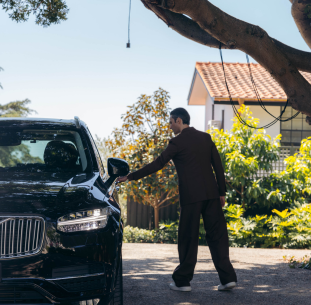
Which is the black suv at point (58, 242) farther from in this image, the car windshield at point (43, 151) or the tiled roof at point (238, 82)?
the tiled roof at point (238, 82)

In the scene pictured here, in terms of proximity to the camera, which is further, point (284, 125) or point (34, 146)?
point (284, 125)

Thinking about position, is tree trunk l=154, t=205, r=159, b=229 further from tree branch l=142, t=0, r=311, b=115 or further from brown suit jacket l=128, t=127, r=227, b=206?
brown suit jacket l=128, t=127, r=227, b=206

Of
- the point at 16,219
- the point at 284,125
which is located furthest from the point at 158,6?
the point at 284,125

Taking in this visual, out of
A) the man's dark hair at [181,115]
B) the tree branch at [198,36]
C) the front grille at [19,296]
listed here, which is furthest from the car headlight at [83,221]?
the tree branch at [198,36]

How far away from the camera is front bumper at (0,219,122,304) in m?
2.62

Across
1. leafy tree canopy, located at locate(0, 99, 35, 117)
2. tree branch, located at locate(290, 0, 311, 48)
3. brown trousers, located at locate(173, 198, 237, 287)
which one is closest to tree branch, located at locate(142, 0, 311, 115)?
tree branch, located at locate(290, 0, 311, 48)

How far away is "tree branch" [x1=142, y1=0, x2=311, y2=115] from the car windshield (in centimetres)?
205

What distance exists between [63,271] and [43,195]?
1.83 feet

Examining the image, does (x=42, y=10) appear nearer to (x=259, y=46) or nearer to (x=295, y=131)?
(x=259, y=46)

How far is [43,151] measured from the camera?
14.0 feet

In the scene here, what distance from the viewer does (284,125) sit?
620 inches

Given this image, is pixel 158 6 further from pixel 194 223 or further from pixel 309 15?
pixel 194 223

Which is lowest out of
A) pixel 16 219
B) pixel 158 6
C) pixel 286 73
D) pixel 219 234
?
pixel 219 234

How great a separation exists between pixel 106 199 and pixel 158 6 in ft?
10.3
